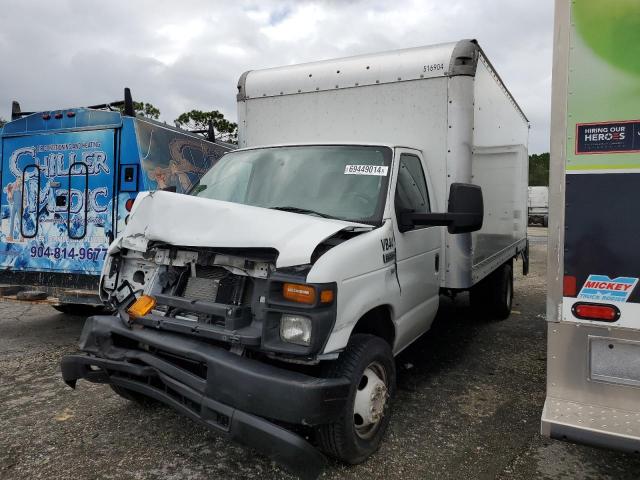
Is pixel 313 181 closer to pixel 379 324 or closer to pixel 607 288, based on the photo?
pixel 379 324

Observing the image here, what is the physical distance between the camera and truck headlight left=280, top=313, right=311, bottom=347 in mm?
2668

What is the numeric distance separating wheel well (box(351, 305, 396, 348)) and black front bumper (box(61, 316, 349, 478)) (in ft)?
2.33

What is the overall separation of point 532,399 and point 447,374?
0.83 m

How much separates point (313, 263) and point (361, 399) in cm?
99

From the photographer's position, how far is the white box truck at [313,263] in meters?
2.67

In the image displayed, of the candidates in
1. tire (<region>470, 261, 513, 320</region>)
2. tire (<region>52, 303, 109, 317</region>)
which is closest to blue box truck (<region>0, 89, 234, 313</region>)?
tire (<region>52, 303, 109, 317</region>)

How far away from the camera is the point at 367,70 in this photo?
505 centimetres

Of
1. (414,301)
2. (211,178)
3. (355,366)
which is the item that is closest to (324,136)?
(211,178)

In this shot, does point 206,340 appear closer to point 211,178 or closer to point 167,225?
point 167,225

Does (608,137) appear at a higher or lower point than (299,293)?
higher

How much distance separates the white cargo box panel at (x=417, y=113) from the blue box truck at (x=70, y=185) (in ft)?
4.28

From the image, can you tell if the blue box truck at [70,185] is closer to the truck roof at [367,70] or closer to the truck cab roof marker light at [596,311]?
the truck roof at [367,70]

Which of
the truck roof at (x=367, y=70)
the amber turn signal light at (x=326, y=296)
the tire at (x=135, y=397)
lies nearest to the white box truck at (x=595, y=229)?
the amber turn signal light at (x=326, y=296)

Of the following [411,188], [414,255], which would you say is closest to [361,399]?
[414,255]
